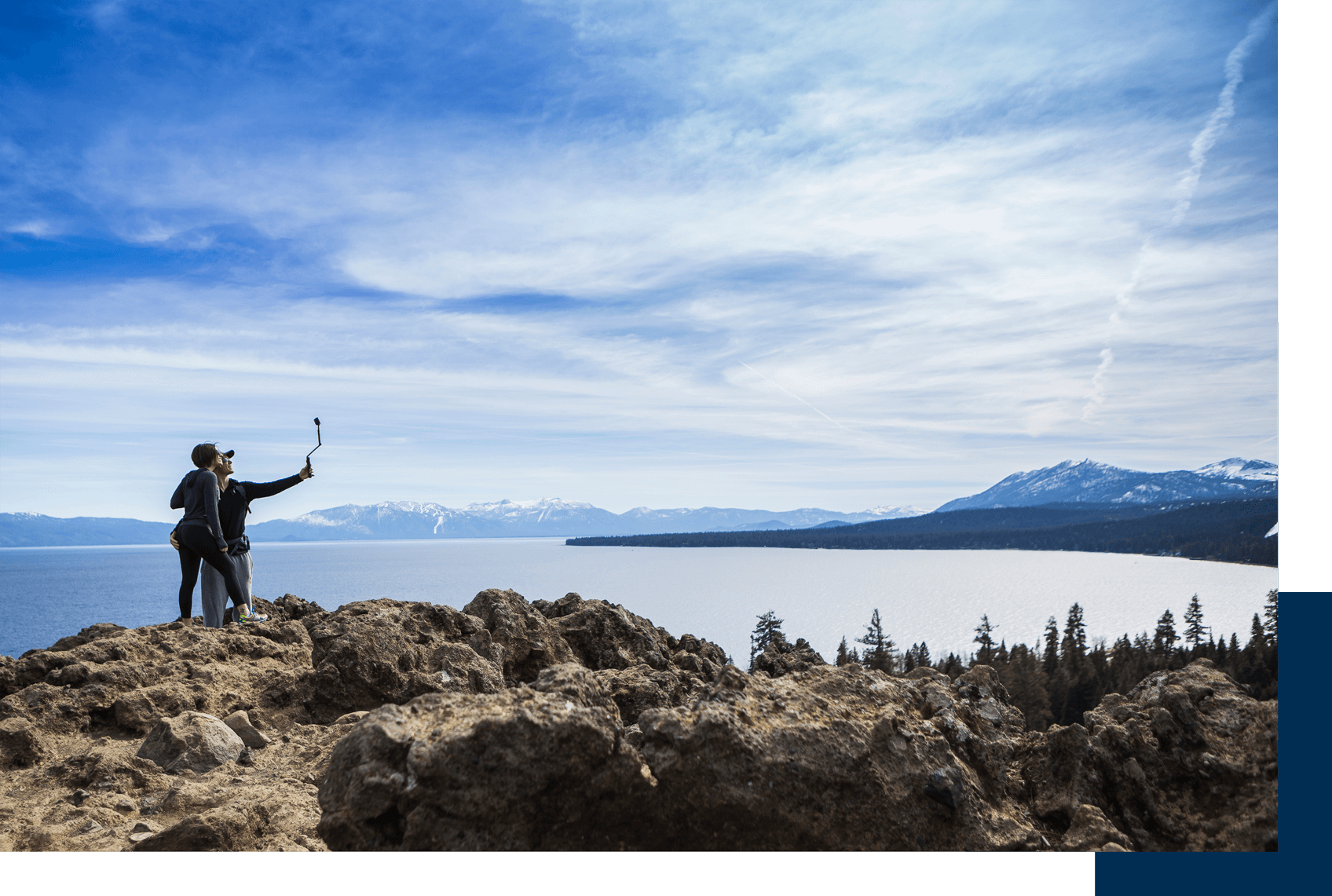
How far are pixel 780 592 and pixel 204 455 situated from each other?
116705mm

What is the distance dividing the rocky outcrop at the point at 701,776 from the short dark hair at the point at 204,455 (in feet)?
11.1

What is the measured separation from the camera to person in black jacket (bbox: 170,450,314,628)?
8.75 m

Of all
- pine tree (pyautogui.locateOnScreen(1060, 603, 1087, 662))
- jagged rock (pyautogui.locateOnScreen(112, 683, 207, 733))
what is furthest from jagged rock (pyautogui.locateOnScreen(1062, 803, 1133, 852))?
pine tree (pyautogui.locateOnScreen(1060, 603, 1087, 662))

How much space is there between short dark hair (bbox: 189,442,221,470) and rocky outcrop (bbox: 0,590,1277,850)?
3386 millimetres

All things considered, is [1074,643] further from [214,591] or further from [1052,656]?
[214,591]

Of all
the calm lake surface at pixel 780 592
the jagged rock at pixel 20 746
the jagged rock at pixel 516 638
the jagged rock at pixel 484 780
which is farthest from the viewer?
the calm lake surface at pixel 780 592

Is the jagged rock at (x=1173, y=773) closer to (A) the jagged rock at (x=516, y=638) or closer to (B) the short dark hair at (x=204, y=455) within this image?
(A) the jagged rock at (x=516, y=638)

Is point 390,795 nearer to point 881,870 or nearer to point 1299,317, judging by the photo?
point 881,870

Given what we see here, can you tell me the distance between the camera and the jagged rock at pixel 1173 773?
12.7ft

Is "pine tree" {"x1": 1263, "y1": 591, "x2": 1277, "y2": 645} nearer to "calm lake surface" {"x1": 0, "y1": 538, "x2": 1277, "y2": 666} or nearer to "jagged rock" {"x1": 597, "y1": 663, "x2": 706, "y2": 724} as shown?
"jagged rock" {"x1": 597, "y1": 663, "x2": 706, "y2": 724}

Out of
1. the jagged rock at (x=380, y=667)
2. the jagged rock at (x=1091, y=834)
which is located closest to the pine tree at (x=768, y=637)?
the jagged rock at (x=380, y=667)

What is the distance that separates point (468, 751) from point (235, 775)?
2.50 meters

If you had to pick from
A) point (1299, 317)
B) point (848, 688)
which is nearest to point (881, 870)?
point (848, 688)

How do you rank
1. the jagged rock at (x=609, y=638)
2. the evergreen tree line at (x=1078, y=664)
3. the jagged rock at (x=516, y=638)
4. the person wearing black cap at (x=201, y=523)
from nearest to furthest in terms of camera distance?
the jagged rock at (x=516, y=638) → the jagged rock at (x=609, y=638) → the person wearing black cap at (x=201, y=523) → the evergreen tree line at (x=1078, y=664)
